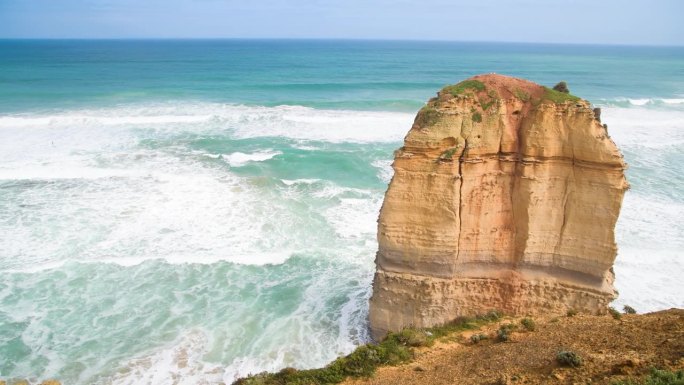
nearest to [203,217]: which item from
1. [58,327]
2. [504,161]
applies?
[58,327]

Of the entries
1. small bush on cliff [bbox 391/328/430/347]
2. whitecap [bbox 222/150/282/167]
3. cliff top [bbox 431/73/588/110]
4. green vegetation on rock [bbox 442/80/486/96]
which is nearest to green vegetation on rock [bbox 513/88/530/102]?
cliff top [bbox 431/73/588/110]

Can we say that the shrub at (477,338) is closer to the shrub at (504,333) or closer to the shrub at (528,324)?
the shrub at (504,333)

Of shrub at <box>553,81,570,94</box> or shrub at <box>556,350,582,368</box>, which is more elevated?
shrub at <box>553,81,570,94</box>

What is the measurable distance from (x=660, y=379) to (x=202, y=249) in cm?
1386

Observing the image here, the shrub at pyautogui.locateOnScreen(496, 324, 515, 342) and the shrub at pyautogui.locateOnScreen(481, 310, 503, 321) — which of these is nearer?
the shrub at pyautogui.locateOnScreen(496, 324, 515, 342)

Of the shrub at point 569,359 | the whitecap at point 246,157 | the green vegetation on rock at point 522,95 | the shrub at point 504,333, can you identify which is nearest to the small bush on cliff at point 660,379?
the shrub at point 569,359

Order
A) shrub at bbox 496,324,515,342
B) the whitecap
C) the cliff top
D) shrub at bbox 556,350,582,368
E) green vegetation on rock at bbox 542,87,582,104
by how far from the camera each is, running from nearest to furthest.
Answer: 1. shrub at bbox 556,350,582,368
2. shrub at bbox 496,324,515,342
3. green vegetation on rock at bbox 542,87,582,104
4. the cliff top
5. the whitecap

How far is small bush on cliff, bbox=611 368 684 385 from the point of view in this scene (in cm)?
662

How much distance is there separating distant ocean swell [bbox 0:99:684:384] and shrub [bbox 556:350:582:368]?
5244 mm

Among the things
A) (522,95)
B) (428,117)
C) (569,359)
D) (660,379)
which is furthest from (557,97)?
(660,379)

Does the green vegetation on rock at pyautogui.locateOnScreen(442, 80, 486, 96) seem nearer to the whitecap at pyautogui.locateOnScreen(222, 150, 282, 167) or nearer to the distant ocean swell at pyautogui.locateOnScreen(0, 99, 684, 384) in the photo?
the distant ocean swell at pyautogui.locateOnScreen(0, 99, 684, 384)

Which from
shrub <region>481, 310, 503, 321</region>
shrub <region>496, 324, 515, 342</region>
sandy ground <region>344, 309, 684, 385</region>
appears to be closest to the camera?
sandy ground <region>344, 309, 684, 385</region>

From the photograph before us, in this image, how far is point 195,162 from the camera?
86.8 feet

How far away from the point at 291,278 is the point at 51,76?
63569 mm
